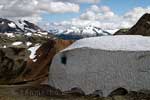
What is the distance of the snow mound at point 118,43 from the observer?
2844 cm

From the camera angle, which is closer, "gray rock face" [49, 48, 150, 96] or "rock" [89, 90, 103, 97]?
"gray rock face" [49, 48, 150, 96]

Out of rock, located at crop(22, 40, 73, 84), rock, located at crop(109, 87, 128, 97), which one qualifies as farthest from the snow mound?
rock, located at crop(22, 40, 73, 84)

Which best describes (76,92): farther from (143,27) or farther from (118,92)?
(143,27)

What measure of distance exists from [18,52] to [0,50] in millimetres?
2372

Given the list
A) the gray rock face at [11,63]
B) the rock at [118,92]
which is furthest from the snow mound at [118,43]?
the gray rock face at [11,63]

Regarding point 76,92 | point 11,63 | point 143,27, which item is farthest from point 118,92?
point 11,63

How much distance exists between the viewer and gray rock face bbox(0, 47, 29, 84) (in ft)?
145

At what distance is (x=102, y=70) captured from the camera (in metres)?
28.8

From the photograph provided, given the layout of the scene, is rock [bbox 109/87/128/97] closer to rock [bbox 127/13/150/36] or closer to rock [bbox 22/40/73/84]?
rock [bbox 22/40/73/84]

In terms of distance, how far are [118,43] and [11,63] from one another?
775 inches

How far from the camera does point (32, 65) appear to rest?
4378 centimetres

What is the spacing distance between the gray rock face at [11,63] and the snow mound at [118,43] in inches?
586

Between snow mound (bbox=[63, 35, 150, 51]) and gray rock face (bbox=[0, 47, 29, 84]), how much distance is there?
1489cm

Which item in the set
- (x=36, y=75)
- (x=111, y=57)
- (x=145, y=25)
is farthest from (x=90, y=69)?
(x=145, y=25)
